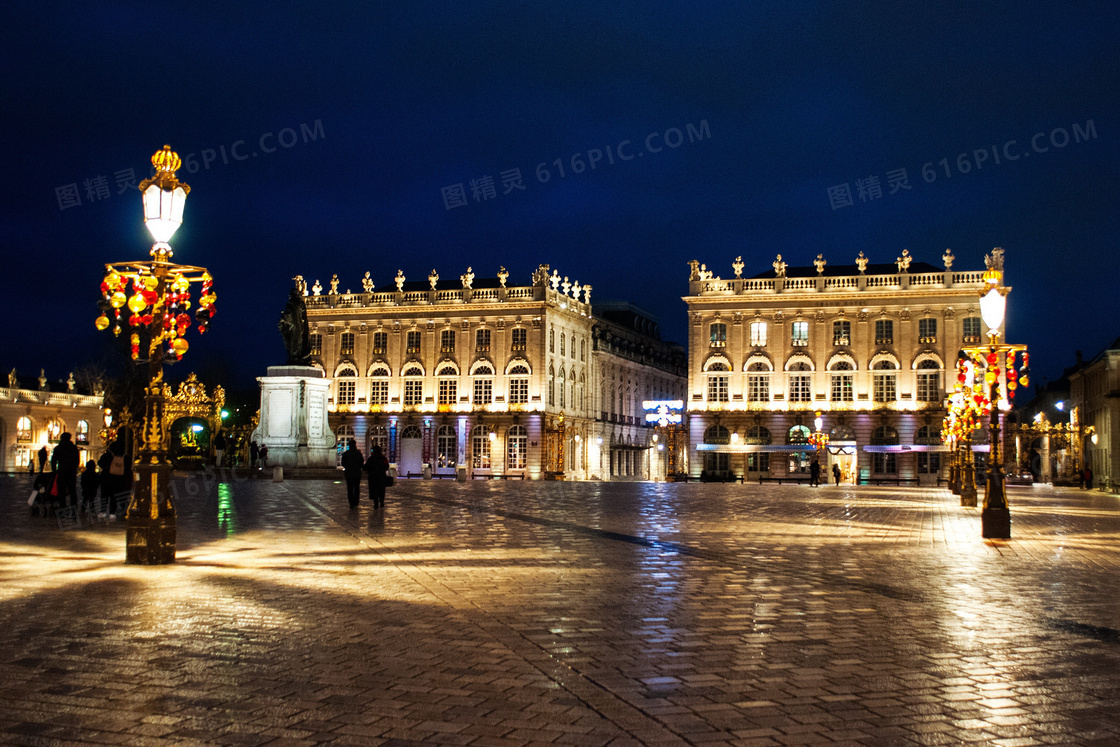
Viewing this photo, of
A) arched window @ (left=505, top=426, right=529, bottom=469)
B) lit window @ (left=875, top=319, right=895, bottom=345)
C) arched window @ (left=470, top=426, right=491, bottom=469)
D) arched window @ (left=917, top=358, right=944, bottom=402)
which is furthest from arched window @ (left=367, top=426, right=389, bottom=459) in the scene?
arched window @ (left=917, top=358, right=944, bottom=402)

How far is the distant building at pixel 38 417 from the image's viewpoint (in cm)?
8756

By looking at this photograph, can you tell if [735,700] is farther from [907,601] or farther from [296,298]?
[296,298]

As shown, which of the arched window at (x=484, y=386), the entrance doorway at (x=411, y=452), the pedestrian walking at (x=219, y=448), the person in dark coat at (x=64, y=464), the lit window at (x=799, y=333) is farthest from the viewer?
the arched window at (x=484, y=386)

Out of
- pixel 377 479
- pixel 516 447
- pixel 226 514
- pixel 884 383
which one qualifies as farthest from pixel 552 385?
pixel 226 514

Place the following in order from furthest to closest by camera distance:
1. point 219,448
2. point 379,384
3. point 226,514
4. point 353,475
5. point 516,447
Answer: point 379,384, point 516,447, point 219,448, point 353,475, point 226,514

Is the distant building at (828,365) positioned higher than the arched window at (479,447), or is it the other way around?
the distant building at (828,365)

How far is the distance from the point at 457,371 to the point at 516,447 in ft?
22.4

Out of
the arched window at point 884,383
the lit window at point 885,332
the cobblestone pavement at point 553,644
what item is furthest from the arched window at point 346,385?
the cobblestone pavement at point 553,644

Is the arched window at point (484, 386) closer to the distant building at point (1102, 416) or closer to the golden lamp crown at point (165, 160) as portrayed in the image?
the distant building at point (1102, 416)

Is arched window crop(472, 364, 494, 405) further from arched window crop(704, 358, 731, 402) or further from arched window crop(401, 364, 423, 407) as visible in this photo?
arched window crop(704, 358, 731, 402)

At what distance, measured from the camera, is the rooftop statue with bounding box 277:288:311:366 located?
4069 centimetres

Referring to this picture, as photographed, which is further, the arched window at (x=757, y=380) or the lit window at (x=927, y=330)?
the arched window at (x=757, y=380)

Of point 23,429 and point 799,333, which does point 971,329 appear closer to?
point 799,333

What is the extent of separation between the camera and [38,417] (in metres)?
90.2
